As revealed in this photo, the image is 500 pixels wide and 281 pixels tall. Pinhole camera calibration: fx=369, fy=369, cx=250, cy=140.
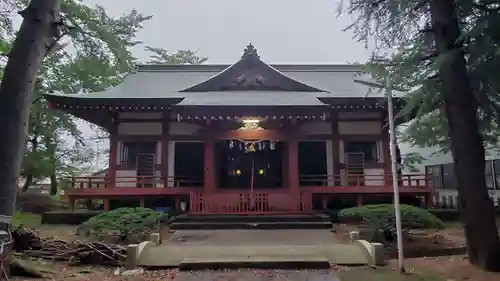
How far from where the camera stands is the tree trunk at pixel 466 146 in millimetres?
5520

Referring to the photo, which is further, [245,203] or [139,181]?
[139,181]

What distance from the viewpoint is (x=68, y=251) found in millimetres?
6504

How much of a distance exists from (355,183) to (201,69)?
33.6 ft

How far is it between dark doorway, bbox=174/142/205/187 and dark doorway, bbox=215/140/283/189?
3.10 feet

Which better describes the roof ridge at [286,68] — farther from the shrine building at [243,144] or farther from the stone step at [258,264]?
the stone step at [258,264]

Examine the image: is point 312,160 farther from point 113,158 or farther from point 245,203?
point 113,158

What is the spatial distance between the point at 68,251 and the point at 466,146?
22.5 feet

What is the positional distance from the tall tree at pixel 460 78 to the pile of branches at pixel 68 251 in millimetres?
5677

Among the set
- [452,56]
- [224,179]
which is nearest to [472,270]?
[452,56]

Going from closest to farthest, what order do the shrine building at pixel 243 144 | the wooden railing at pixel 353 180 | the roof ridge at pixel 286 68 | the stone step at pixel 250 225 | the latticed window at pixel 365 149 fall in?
1. the stone step at pixel 250 225
2. the shrine building at pixel 243 144
3. the wooden railing at pixel 353 180
4. the latticed window at pixel 365 149
5. the roof ridge at pixel 286 68

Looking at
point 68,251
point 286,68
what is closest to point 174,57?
point 286,68

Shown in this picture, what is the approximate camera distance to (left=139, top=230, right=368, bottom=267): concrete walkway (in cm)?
627

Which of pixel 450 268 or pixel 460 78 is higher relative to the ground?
pixel 460 78

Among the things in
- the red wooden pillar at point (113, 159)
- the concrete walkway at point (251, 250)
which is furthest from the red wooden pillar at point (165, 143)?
the concrete walkway at point (251, 250)
